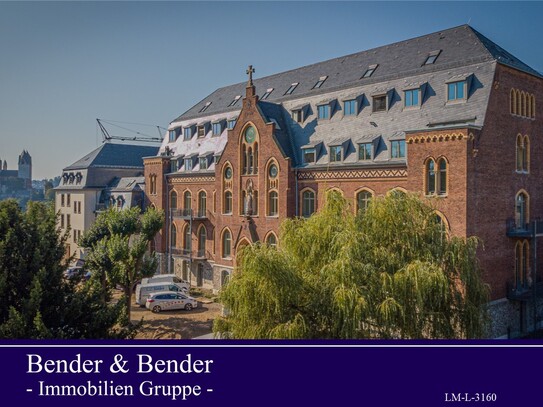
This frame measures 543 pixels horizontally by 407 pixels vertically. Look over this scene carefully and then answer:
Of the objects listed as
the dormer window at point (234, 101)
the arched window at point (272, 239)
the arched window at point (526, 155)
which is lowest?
the arched window at point (272, 239)

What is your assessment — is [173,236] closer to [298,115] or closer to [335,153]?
[298,115]

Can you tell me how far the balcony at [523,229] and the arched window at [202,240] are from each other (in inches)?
880

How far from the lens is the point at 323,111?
3128cm

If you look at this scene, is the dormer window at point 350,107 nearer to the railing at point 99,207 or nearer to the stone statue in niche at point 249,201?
the stone statue in niche at point 249,201

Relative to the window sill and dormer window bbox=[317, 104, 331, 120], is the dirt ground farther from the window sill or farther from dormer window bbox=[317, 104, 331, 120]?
the window sill

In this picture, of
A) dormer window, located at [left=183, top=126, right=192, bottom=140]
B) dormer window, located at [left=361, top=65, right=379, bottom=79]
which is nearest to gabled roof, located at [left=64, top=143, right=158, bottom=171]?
dormer window, located at [left=183, top=126, right=192, bottom=140]

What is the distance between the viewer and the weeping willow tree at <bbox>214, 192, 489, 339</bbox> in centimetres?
1362

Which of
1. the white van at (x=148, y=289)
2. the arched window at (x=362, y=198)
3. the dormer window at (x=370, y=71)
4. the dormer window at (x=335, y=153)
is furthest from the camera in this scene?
the white van at (x=148, y=289)

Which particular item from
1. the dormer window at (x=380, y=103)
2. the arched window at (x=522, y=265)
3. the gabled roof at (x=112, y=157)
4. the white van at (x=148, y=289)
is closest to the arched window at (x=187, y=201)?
the white van at (x=148, y=289)

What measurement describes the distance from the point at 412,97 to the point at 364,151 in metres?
4.02

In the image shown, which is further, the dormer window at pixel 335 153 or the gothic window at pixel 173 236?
the gothic window at pixel 173 236

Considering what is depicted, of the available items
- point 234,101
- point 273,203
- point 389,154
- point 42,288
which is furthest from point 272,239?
point 42,288

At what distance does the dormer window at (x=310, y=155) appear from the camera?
1167 inches

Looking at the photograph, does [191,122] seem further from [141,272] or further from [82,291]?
[82,291]
